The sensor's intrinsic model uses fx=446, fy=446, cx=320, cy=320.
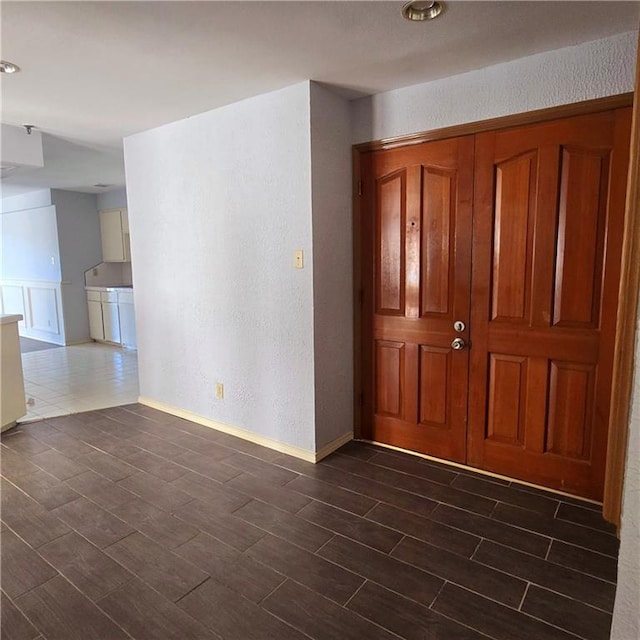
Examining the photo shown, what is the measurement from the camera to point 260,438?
10.6ft

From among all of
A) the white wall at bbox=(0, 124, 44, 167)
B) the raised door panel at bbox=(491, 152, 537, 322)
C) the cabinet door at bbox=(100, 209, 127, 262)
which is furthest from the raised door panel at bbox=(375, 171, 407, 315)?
the cabinet door at bbox=(100, 209, 127, 262)

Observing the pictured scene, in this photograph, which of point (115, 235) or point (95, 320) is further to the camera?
point (95, 320)

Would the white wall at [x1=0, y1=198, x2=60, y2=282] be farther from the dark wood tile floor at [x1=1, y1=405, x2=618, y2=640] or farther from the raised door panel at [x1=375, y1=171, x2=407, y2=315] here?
the raised door panel at [x1=375, y1=171, x2=407, y2=315]

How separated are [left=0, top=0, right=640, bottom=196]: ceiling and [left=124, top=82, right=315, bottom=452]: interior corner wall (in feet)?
1.13

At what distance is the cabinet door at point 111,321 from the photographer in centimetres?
680

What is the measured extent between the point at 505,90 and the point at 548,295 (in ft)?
3.78

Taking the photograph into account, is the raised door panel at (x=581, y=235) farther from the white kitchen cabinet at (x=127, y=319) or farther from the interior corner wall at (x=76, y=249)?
the interior corner wall at (x=76, y=249)

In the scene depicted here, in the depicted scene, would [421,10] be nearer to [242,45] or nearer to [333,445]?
[242,45]

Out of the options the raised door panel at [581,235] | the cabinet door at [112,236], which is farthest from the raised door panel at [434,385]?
the cabinet door at [112,236]

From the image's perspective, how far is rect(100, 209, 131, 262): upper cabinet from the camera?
689 cm

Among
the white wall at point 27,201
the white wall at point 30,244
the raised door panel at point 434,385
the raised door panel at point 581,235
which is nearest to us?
the raised door panel at point 581,235

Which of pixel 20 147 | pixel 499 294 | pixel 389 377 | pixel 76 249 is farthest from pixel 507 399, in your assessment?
pixel 76 249

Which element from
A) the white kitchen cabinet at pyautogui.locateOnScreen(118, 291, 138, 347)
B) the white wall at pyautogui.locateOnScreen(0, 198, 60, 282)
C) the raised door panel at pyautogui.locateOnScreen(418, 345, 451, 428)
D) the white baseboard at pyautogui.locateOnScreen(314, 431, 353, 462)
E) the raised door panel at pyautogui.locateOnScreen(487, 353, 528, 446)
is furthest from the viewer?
the white wall at pyautogui.locateOnScreen(0, 198, 60, 282)

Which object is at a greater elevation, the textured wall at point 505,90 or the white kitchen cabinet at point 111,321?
the textured wall at point 505,90
